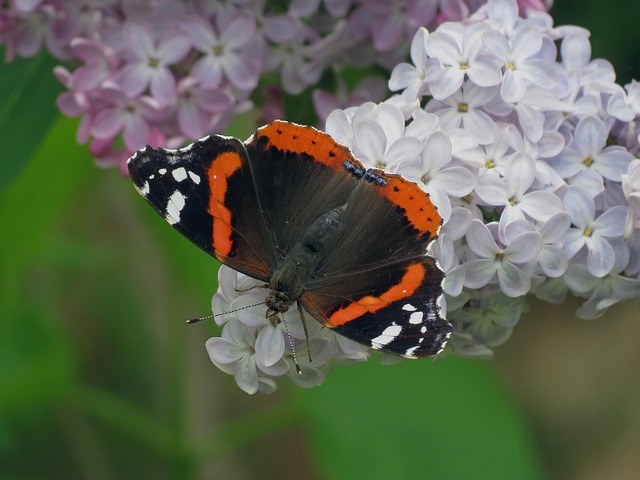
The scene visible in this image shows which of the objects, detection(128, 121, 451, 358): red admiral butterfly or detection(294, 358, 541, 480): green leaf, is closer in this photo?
detection(128, 121, 451, 358): red admiral butterfly

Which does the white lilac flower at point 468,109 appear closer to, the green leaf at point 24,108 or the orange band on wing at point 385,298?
the orange band on wing at point 385,298

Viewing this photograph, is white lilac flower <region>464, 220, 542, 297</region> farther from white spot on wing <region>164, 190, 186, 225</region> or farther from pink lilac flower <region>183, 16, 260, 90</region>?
pink lilac flower <region>183, 16, 260, 90</region>

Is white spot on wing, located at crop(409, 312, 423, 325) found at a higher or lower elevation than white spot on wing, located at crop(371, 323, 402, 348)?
higher

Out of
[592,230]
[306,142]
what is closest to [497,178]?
[592,230]

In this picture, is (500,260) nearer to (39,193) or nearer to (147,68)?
(147,68)

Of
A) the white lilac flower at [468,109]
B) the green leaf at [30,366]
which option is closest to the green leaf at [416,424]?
the green leaf at [30,366]

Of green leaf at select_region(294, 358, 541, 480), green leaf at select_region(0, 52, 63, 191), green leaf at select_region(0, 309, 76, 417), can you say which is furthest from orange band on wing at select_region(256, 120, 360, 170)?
green leaf at select_region(0, 309, 76, 417)
